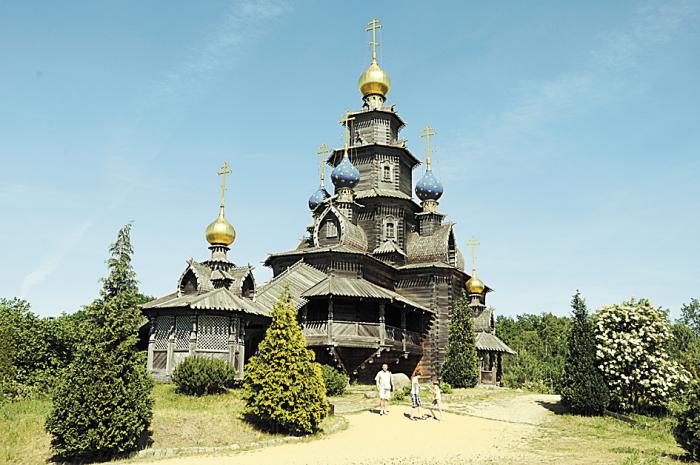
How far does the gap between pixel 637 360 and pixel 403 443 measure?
442 inches

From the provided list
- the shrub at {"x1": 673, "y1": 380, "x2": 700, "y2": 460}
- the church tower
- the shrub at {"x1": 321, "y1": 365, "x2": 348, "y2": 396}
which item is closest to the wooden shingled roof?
the church tower

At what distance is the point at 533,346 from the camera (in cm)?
6806

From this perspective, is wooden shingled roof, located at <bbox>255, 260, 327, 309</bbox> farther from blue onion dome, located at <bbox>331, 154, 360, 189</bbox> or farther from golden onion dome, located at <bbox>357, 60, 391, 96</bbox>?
golden onion dome, located at <bbox>357, 60, 391, 96</bbox>

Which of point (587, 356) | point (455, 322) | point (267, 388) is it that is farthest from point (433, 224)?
point (267, 388)

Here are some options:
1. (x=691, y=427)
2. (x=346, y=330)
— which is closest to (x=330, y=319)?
(x=346, y=330)

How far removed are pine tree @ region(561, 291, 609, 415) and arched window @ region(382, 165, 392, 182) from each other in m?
15.8

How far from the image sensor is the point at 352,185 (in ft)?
113

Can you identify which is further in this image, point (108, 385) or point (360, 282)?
point (360, 282)

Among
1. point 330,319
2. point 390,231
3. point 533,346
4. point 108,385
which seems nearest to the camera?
point 108,385

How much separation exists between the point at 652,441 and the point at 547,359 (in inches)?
1939

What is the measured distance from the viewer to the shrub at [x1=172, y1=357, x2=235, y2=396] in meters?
19.4

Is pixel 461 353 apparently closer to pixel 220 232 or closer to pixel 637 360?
pixel 637 360

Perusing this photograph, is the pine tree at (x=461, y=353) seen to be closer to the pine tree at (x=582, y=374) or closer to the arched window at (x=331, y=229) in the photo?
the arched window at (x=331, y=229)

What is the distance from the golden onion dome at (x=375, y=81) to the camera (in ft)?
124
